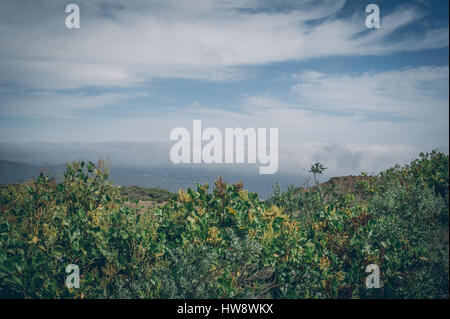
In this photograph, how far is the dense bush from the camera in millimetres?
5848

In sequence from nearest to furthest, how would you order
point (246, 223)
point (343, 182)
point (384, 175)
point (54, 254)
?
point (54, 254) → point (246, 223) → point (384, 175) → point (343, 182)

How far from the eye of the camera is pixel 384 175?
11133 mm

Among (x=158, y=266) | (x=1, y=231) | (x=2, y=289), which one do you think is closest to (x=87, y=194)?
(x=1, y=231)

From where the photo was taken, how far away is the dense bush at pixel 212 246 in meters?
5.85

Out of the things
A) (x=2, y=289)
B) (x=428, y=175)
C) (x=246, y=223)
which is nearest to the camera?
(x=2, y=289)

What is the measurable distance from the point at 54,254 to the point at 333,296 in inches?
226

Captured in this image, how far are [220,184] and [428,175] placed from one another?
626cm

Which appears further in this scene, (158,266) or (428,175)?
(428,175)

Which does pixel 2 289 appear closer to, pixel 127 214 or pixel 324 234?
pixel 127 214

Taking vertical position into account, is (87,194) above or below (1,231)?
above

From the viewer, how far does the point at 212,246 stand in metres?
6.56

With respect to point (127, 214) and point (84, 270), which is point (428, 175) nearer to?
point (127, 214)

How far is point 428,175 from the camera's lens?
9.02m
